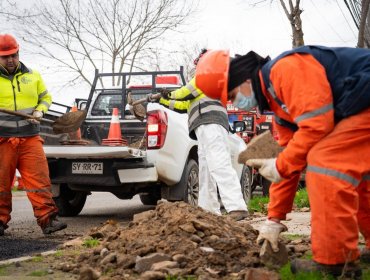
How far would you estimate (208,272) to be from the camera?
403cm

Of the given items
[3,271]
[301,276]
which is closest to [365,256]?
[301,276]

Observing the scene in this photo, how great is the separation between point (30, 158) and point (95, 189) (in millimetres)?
1338

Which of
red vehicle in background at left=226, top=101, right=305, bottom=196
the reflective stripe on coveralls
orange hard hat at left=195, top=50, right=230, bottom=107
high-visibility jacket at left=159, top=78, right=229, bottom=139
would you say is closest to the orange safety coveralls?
orange hard hat at left=195, top=50, right=230, bottom=107

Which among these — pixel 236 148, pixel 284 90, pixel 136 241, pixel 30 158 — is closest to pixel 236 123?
pixel 236 148

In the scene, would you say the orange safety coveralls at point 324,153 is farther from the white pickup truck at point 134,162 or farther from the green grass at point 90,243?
the white pickup truck at point 134,162

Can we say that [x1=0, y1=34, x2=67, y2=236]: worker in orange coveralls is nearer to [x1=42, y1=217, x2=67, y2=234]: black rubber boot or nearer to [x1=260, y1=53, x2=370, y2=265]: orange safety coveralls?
[x1=42, y1=217, x2=67, y2=234]: black rubber boot

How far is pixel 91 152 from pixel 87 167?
32 cm

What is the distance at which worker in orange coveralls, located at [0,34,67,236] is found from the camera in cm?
709

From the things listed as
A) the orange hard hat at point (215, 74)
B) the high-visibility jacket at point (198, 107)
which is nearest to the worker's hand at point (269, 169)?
the orange hard hat at point (215, 74)

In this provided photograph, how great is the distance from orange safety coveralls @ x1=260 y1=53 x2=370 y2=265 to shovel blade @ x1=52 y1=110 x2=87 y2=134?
5.06m

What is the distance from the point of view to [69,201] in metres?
9.10

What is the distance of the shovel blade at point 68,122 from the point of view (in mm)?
8375

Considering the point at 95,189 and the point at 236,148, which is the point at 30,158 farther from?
the point at 236,148

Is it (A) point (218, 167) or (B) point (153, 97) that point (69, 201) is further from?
(A) point (218, 167)
